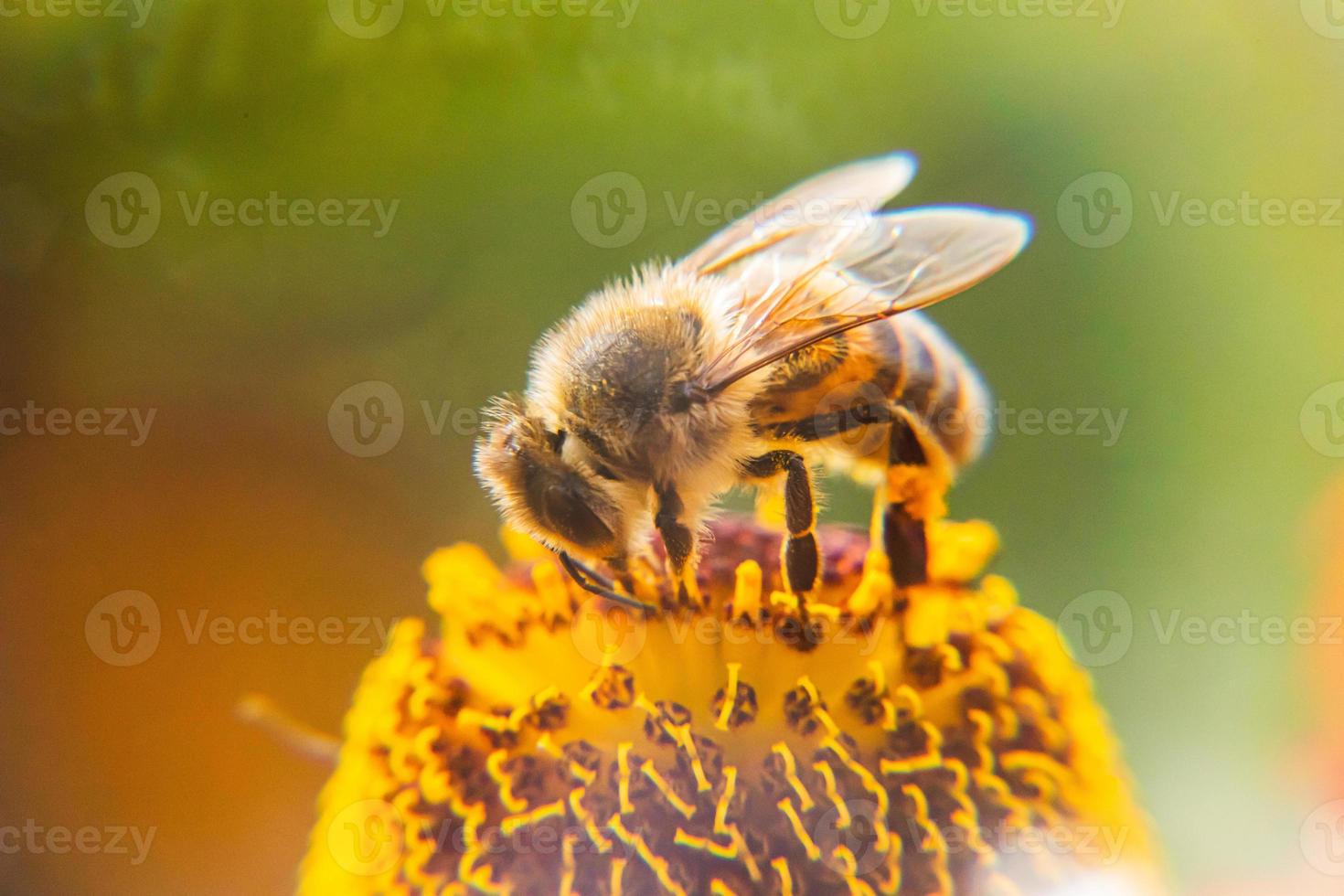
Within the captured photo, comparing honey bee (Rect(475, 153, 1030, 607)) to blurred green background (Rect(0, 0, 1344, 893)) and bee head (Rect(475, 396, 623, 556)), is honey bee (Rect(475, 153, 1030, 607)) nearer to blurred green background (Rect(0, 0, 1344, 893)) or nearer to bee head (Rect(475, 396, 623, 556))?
bee head (Rect(475, 396, 623, 556))

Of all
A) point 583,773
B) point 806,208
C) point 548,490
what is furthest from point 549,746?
point 806,208

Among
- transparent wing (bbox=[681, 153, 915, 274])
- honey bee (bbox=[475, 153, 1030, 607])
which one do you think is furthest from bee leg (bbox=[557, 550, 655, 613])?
transparent wing (bbox=[681, 153, 915, 274])

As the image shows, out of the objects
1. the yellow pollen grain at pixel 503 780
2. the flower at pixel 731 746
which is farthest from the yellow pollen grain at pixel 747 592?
the yellow pollen grain at pixel 503 780

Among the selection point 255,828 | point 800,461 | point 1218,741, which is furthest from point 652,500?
point 1218,741

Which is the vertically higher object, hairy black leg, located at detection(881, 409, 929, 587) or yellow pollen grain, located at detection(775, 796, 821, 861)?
hairy black leg, located at detection(881, 409, 929, 587)

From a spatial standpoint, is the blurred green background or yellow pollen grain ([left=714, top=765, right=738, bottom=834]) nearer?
yellow pollen grain ([left=714, top=765, right=738, bottom=834])

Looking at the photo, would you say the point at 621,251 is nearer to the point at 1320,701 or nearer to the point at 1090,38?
the point at 1090,38

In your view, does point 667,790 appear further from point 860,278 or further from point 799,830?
point 860,278

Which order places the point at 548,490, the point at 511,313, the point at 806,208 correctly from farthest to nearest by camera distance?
the point at 511,313 → the point at 806,208 → the point at 548,490
